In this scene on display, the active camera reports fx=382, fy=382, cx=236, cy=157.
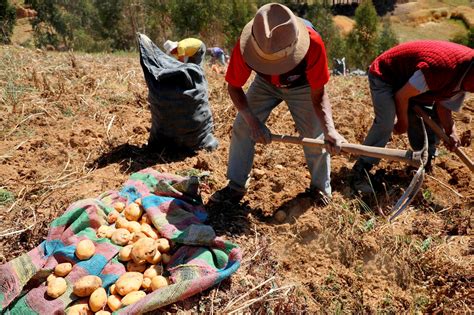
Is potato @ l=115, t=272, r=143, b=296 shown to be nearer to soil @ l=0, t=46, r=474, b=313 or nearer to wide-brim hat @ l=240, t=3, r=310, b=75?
soil @ l=0, t=46, r=474, b=313

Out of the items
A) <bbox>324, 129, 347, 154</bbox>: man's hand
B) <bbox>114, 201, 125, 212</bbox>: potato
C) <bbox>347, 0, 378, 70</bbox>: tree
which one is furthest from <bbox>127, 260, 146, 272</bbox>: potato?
<bbox>347, 0, 378, 70</bbox>: tree

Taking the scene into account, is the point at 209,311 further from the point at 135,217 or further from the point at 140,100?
the point at 140,100

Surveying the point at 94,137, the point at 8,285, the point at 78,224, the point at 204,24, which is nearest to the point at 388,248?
the point at 78,224

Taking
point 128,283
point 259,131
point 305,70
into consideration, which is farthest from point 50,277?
point 305,70

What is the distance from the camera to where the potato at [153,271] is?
2131 mm

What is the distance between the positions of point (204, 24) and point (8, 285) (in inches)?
886

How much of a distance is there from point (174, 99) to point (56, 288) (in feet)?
5.56

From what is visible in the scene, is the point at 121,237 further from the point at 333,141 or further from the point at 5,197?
the point at 333,141

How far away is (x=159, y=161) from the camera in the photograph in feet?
11.3

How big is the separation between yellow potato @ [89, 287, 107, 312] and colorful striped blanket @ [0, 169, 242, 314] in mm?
100

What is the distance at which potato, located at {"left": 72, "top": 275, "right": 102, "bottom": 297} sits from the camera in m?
1.99

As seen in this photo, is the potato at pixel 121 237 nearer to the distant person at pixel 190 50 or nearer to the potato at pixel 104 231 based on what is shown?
the potato at pixel 104 231

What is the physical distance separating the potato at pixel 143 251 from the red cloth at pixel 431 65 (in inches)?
83.0

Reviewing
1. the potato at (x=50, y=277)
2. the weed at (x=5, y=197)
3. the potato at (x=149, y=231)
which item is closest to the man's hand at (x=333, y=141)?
the potato at (x=149, y=231)
